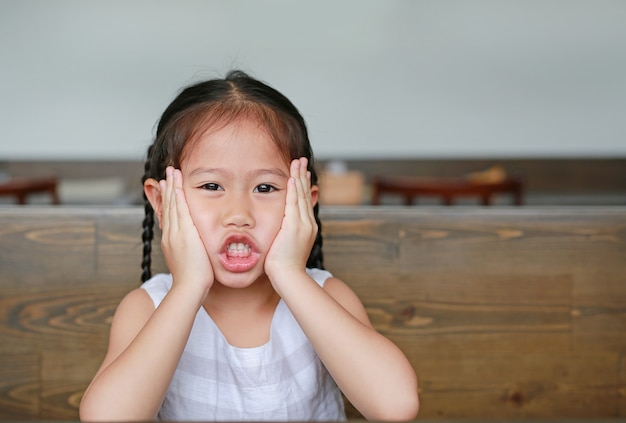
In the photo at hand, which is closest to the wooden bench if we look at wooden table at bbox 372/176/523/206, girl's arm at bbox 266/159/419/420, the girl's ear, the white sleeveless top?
the girl's ear

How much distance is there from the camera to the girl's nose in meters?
1.18

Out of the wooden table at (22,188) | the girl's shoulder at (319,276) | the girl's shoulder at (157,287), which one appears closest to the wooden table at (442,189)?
the wooden table at (22,188)

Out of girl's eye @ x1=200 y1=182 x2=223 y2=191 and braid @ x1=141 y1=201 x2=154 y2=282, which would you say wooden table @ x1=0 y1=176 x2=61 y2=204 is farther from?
girl's eye @ x1=200 y1=182 x2=223 y2=191

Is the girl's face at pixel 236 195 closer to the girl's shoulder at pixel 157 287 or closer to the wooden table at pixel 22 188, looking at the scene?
the girl's shoulder at pixel 157 287

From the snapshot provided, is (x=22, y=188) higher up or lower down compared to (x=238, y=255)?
lower down

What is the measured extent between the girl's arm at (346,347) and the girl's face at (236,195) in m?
0.04

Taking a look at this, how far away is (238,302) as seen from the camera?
1.33 m

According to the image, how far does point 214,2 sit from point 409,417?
16.8 ft

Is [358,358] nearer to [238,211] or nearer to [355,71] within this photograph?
[238,211]

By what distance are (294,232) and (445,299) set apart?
0.55m

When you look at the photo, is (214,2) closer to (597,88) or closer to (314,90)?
(314,90)

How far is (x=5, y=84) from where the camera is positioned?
5754 millimetres

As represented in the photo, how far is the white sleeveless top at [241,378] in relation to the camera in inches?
50.3

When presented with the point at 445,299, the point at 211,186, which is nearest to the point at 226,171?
the point at 211,186
